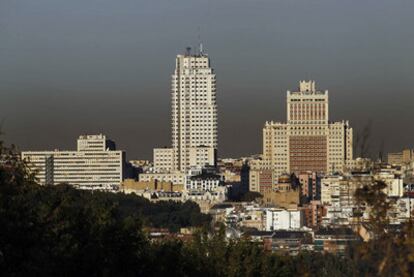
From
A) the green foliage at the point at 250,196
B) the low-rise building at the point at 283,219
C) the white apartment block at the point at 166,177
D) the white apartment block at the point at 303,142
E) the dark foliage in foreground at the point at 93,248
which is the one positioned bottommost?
the dark foliage in foreground at the point at 93,248

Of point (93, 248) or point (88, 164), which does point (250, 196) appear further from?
point (93, 248)

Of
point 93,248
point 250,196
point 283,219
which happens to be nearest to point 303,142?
point 250,196

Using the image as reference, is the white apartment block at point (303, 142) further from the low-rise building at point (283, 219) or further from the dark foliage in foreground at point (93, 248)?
the dark foliage in foreground at point (93, 248)

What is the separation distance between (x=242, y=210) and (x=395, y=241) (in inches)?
3096

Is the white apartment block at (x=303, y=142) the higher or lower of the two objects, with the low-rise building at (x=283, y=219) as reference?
higher

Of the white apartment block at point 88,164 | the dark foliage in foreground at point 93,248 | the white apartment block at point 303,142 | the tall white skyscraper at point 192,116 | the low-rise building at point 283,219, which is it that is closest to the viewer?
the dark foliage in foreground at point 93,248

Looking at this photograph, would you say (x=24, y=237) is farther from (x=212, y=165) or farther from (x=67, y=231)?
(x=212, y=165)

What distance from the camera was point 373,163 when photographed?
10047mm

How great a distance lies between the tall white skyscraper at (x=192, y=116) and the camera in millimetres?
118500

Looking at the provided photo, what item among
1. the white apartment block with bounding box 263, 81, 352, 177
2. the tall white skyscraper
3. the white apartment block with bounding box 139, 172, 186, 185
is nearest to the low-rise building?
the white apartment block with bounding box 139, 172, 186, 185

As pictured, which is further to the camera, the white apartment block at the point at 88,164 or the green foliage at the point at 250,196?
the white apartment block at the point at 88,164

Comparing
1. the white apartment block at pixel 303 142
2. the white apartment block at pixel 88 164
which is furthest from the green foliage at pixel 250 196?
the white apartment block at pixel 88 164

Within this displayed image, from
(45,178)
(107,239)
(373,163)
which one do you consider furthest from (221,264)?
(45,178)

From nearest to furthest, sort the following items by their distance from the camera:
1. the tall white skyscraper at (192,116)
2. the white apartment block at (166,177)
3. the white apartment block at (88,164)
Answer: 1. the white apartment block at (88,164)
2. the white apartment block at (166,177)
3. the tall white skyscraper at (192,116)
